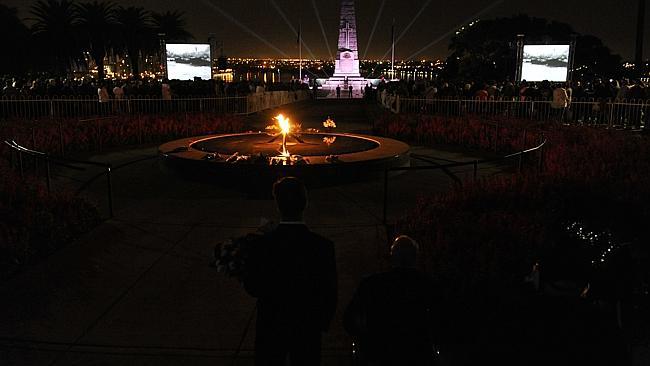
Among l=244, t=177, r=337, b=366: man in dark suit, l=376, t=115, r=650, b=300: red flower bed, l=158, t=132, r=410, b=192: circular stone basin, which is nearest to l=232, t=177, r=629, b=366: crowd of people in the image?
l=244, t=177, r=337, b=366: man in dark suit

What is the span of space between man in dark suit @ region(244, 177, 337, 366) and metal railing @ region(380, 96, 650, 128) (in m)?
19.9

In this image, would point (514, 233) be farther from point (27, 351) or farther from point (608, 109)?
point (608, 109)

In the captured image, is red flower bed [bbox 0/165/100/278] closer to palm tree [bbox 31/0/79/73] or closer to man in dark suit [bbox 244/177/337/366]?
man in dark suit [bbox 244/177/337/366]

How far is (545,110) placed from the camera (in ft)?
80.7

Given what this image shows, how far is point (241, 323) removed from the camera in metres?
5.80

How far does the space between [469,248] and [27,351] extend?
168 inches

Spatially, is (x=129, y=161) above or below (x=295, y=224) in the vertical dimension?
below

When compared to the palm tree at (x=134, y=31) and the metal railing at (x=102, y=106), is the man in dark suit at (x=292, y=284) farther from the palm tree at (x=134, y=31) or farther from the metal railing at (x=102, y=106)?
the palm tree at (x=134, y=31)

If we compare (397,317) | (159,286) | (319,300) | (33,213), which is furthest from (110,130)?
(397,317)

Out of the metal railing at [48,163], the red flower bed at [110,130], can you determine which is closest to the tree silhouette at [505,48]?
the red flower bed at [110,130]

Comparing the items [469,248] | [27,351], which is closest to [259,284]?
[27,351]

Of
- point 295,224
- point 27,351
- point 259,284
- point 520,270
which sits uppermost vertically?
point 295,224

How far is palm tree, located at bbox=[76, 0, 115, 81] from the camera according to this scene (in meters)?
61.9

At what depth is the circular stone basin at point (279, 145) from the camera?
1520cm
